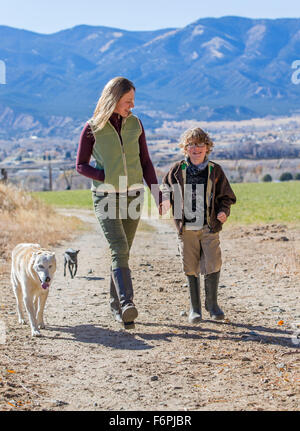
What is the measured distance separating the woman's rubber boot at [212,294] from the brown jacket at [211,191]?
488 mm

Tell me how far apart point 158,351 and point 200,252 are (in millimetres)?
1328

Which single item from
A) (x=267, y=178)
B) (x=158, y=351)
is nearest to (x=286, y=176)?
(x=267, y=178)

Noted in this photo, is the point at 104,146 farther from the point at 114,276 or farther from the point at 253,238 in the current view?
the point at 253,238

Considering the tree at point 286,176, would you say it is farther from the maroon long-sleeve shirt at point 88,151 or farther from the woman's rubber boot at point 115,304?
the maroon long-sleeve shirt at point 88,151

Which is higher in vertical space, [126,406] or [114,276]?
[114,276]

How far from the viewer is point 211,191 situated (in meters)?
6.46

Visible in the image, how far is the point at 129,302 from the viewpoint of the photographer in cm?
621

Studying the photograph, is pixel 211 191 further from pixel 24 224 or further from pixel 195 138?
pixel 24 224

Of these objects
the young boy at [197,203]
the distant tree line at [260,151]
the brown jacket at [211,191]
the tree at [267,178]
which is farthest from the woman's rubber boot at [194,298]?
the distant tree line at [260,151]

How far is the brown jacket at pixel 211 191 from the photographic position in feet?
21.1

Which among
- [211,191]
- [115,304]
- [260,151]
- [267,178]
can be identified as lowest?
[115,304]

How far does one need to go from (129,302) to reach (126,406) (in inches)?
75.7

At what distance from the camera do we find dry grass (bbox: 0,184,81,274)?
43.1 feet
